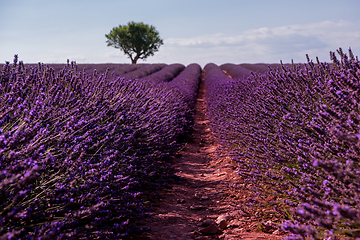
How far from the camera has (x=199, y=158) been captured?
5.97 m

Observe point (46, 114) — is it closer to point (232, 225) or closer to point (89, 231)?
point (89, 231)

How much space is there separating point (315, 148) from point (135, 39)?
3531 cm

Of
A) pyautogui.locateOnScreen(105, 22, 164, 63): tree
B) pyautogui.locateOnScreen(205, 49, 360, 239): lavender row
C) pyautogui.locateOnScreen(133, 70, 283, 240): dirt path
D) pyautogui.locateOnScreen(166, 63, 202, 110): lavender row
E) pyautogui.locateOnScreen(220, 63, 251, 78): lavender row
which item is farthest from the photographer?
pyautogui.locateOnScreen(105, 22, 164, 63): tree

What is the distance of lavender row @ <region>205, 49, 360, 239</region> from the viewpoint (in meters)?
1.54

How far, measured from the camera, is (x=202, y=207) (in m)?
3.67

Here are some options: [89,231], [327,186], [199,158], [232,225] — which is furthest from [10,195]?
[199,158]

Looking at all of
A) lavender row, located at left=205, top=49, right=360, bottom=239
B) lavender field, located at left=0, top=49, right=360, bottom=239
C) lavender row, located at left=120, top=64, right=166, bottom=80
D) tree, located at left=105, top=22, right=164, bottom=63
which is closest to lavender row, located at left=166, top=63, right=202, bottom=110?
lavender row, located at left=120, top=64, right=166, bottom=80

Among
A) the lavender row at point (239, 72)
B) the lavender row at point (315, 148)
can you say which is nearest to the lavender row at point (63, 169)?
the lavender row at point (315, 148)

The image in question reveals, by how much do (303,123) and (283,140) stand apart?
0.23m

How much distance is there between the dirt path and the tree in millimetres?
32429

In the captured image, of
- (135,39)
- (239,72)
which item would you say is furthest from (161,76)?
(135,39)

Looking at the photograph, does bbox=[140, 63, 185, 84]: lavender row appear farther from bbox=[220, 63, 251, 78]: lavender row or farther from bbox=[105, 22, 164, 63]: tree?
bbox=[105, 22, 164, 63]: tree

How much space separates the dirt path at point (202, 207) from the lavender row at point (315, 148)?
38cm

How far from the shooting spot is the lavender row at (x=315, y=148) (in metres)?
1.54
